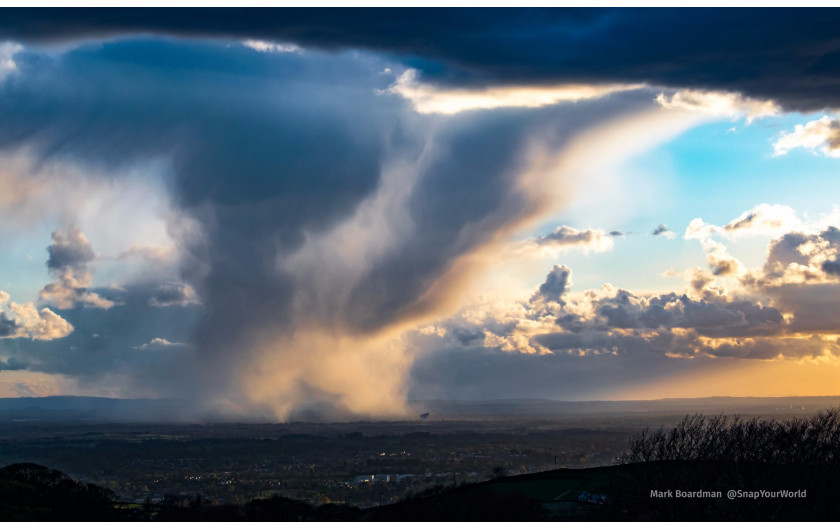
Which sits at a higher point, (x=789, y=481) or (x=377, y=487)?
(x=789, y=481)

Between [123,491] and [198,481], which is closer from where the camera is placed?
[123,491]

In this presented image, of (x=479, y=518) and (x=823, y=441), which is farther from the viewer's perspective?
(x=823, y=441)

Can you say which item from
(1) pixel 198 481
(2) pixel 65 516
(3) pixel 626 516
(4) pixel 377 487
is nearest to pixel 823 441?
(3) pixel 626 516

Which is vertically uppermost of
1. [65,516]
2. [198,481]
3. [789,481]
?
[789,481]

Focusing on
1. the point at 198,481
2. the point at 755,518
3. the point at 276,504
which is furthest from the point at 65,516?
the point at 198,481

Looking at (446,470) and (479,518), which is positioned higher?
(479,518)

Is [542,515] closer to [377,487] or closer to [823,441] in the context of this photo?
[823,441]
